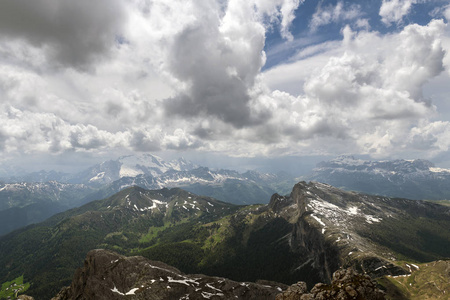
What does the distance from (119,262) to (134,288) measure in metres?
21.1

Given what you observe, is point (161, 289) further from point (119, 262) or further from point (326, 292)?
point (326, 292)

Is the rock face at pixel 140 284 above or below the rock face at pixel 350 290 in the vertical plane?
below

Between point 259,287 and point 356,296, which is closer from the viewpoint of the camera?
point 356,296

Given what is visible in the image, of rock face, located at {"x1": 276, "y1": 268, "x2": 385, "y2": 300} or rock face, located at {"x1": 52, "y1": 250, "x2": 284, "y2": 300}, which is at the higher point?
rock face, located at {"x1": 276, "y1": 268, "x2": 385, "y2": 300}

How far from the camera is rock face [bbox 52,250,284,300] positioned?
4399 inches

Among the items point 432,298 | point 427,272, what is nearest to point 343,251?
point 427,272

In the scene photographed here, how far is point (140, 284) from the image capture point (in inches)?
4572

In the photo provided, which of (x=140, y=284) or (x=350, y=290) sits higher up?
(x=350, y=290)

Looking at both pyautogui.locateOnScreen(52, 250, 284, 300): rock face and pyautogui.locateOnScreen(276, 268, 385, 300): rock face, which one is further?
pyautogui.locateOnScreen(52, 250, 284, 300): rock face

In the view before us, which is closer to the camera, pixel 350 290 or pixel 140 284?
pixel 350 290

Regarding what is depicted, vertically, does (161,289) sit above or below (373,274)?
above

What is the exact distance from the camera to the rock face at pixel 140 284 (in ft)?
367

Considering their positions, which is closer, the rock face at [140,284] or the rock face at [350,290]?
the rock face at [350,290]

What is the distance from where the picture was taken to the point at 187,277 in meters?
130
